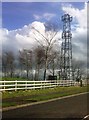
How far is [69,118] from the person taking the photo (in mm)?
15039

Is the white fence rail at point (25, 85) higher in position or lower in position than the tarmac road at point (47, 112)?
higher

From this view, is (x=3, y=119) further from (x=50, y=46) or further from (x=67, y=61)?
(x=67, y=61)

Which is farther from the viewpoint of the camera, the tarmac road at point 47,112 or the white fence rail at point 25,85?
the white fence rail at point 25,85

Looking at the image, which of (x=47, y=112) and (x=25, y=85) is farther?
(x=25, y=85)

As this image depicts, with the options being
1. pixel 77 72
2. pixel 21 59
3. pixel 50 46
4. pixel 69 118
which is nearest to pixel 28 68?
pixel 21 59

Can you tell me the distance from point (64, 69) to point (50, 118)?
191ft

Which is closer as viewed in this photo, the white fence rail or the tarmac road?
the tarmac road

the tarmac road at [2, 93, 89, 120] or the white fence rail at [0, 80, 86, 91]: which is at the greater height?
the white fence rail at [0, 80, 86, 91]

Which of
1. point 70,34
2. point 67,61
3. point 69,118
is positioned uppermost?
point 70,34

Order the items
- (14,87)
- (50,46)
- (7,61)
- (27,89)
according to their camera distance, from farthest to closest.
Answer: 1. (7,61)
2. (50,46)
3. (27,89)
4. (14,87)

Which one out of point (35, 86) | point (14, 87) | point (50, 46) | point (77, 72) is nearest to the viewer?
point (14, 87)

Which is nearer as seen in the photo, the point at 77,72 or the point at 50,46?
the point at 50,46

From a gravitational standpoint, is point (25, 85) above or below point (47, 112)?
above

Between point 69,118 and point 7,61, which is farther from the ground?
point 7,61
